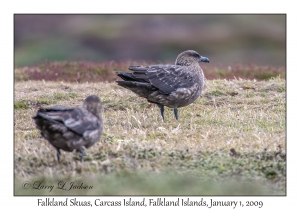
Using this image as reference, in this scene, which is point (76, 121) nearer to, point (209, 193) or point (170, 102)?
point (209, 193)

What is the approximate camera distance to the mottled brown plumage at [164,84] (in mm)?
9656

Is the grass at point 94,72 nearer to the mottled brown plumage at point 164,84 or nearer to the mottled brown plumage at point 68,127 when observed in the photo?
the mottled brown plumage at point 164,84

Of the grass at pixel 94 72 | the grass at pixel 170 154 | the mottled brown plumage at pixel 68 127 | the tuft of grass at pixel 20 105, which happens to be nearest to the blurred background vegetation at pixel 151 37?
the grass at pixel 94 72

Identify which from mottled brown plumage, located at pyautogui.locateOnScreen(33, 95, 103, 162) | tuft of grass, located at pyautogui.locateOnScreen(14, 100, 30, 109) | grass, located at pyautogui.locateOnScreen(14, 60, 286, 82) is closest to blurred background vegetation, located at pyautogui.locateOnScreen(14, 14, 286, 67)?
grass, located at pyautogui.locateOnScreen(14, 60, 286, 82)

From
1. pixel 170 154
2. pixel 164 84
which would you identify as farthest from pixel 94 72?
pixel 170 154

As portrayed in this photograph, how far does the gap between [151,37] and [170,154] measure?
25.9 m

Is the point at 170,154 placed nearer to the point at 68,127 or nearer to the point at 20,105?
the point at 68,127

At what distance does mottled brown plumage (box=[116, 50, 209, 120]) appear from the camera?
966 cm

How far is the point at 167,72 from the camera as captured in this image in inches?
388

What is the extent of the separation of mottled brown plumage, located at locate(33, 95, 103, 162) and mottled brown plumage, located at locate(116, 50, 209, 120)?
8.32 feet

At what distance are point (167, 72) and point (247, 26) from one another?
985 inches

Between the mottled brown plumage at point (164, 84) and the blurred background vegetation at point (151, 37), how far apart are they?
17.3m

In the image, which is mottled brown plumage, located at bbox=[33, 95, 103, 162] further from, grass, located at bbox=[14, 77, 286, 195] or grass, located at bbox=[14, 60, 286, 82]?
grass, located at bbox=[14, 60, 286, 82]

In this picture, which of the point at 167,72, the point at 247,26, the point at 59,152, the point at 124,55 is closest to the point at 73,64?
the point at 167,72
